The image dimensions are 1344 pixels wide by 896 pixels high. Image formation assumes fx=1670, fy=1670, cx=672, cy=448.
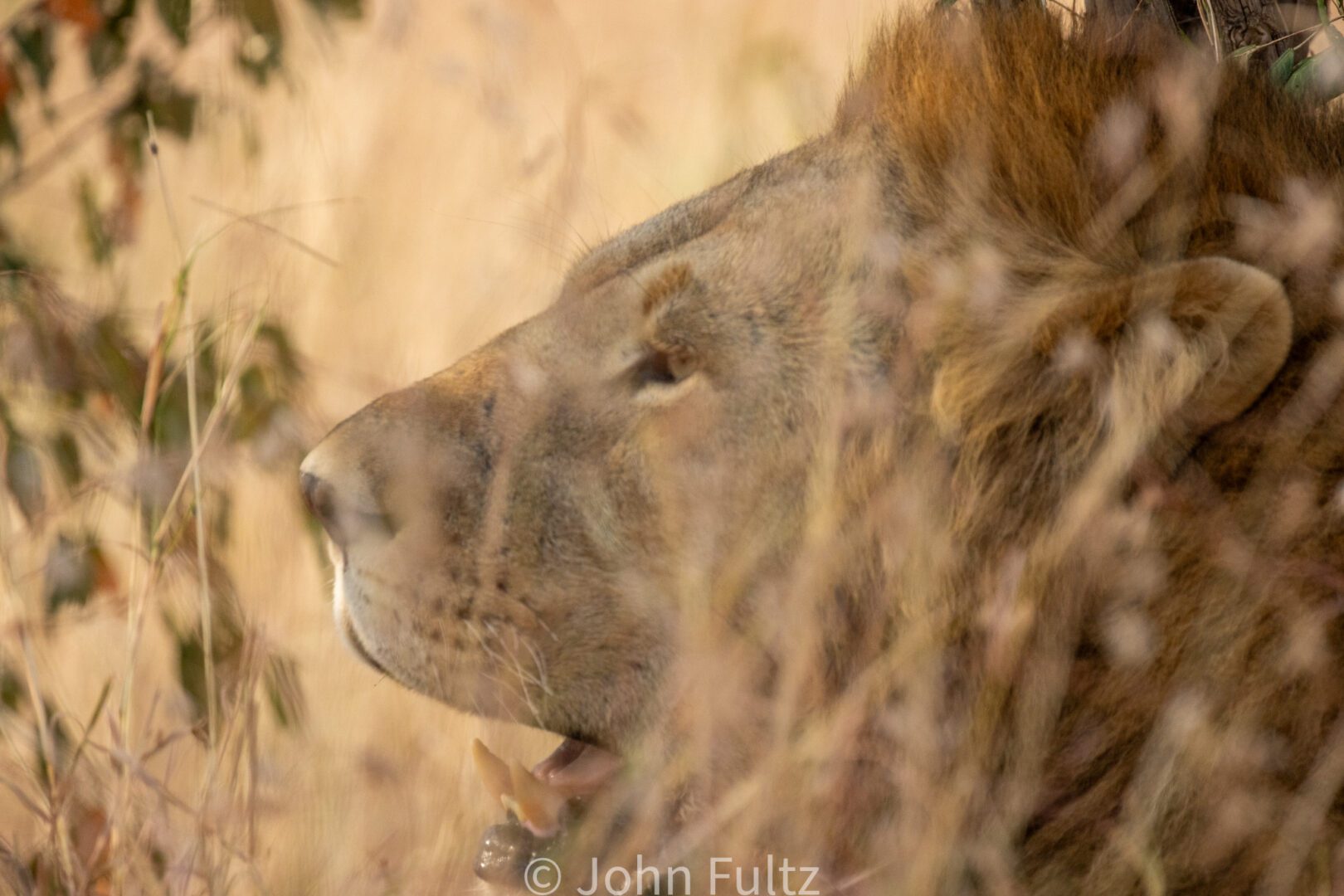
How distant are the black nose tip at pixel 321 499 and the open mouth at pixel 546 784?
0.38 m

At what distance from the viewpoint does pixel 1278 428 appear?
2086mm

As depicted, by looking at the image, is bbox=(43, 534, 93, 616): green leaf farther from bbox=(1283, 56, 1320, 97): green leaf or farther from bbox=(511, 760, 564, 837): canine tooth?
bbox=(1283, 56, 1320, 97): green leaf

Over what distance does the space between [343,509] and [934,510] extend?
83 cm

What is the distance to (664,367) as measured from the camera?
2467mm

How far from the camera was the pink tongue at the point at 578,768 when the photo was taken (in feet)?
8.32

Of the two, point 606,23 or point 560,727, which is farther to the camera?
point 606,23

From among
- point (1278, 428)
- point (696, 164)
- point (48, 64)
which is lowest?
point (1278, 428)

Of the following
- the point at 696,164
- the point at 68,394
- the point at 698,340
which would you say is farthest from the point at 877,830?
the point at 696,164

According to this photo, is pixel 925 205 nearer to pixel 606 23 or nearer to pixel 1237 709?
pixel 1237 709

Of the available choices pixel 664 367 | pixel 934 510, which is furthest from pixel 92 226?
pixel 934 510

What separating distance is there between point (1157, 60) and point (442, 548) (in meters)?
1.28

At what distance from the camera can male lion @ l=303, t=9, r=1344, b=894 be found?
2.07m

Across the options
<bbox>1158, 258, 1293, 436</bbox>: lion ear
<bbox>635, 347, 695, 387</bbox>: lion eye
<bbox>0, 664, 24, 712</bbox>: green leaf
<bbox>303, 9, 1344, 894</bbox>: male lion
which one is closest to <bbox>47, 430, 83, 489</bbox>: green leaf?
<bbox>0, 664, 24, 712</bbox>: green leaf

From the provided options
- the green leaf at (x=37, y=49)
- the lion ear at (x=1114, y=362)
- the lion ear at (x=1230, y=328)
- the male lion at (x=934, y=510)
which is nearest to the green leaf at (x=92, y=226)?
the green leaf at (x=37, y=49)
